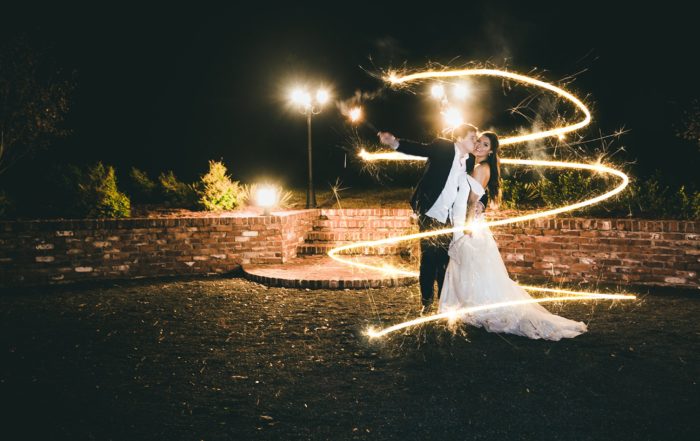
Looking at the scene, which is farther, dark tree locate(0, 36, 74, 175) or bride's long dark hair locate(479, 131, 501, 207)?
dark tree locate(0, 36, 74, 175)

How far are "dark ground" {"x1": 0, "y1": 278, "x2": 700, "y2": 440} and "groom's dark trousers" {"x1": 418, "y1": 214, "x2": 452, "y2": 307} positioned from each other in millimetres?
497

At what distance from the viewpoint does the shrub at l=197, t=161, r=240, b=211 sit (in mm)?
11430

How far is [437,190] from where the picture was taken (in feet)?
18.5

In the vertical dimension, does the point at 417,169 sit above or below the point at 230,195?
above

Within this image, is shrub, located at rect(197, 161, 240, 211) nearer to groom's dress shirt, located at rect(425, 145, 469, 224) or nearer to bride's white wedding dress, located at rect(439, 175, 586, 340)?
groom's dress shirt, located at rect(425, 145, 469, 224)

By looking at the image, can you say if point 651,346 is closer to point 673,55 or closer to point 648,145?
point 648,145

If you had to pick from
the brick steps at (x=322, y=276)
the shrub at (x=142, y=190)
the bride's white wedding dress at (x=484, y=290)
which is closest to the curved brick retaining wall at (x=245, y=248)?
the brick steps at (x=322, y=276)

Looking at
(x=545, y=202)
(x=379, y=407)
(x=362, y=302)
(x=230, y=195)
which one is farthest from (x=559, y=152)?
(x=379, y=407)

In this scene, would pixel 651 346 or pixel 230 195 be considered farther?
pixel 230 195

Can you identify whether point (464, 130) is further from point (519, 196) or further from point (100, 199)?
point (100, 199)

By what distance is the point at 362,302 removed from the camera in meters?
6.78

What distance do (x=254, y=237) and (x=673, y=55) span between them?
1274cm

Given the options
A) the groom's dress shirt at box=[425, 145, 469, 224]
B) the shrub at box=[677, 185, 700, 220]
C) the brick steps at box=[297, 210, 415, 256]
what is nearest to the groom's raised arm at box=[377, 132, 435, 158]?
the groom's dress shirt at box=[425, 145, 469, 224]

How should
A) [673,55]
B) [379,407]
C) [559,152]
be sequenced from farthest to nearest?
[559,152] → [673,55] → [379,407]
